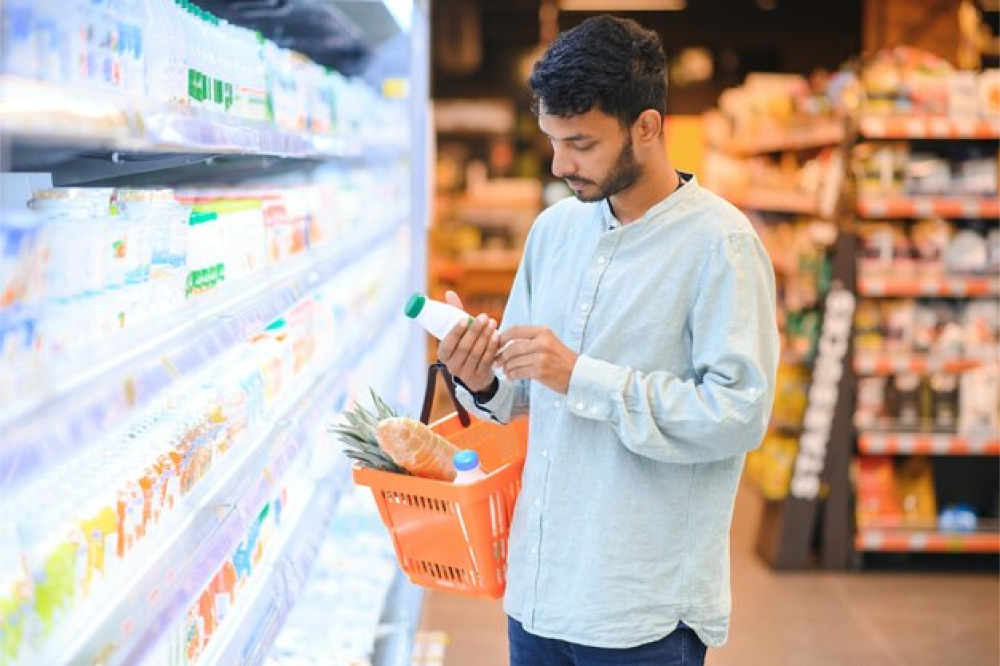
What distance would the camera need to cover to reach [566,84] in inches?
77.4

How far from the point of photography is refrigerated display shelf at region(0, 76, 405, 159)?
1.21 m

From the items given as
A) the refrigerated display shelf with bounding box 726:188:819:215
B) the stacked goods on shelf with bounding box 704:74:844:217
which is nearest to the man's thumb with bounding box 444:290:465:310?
the stacked goods on shelf with bounding box 704:74:844:217

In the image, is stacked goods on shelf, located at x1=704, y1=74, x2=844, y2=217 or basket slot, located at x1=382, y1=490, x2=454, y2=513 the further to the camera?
stacked goods on shelf, located at x1=704, y1=74, x2=844, y2=217

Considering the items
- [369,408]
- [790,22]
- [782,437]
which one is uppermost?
[790,22]

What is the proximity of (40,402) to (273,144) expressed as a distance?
1.16 m

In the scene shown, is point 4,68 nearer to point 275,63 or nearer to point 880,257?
point 275,63

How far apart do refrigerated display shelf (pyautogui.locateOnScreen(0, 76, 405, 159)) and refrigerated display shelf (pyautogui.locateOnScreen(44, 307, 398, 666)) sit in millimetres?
559

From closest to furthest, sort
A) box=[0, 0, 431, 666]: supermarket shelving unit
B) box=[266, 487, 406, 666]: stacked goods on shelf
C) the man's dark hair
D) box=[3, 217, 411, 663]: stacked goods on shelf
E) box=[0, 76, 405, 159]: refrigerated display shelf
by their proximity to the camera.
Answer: box=[0, 76, 405, 159]: refrigerated display shelf < box=[0, 0, 431, 666]: supermarket shelving unit < box=[3, 217, 411, 663]: stacked goods on shelf < the man's dark hair < box=[266, 487, 406, 666]: stacked goods on shelf

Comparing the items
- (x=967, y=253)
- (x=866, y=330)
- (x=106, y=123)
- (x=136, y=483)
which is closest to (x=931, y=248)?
(x=967, y=253)

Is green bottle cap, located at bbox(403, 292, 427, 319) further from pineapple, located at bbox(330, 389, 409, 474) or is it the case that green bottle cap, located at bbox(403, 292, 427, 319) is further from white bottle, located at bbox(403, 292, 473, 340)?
pineapple, located at bbox(330, 389, 409, 474)

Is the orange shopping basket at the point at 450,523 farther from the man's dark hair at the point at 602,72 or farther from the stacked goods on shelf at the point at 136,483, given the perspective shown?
the man's dark hair at the point at 602,72

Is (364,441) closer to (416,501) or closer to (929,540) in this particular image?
(416,501)

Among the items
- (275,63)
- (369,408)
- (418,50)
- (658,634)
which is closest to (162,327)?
(369,408)

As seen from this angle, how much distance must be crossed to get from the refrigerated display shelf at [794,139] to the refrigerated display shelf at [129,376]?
3.80 meters
